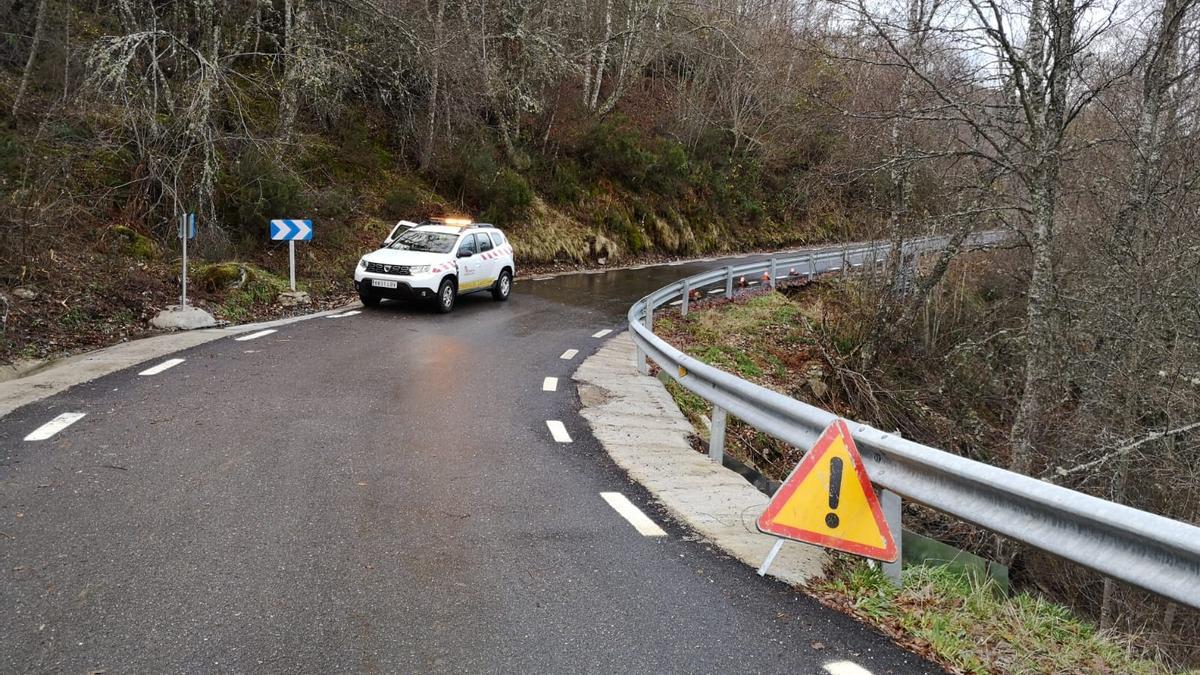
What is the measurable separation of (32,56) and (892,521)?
1915 cm

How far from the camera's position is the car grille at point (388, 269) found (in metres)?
15.4

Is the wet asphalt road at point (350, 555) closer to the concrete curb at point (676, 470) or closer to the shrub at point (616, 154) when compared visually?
the concrete curb at point (676, 470)

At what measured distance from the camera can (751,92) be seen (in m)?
39.7

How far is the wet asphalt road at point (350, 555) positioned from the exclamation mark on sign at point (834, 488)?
424 mm

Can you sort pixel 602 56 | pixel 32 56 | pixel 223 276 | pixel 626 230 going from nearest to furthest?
pixel 223 276
pixel 32 56
pixel 602 56
pixel 626 230

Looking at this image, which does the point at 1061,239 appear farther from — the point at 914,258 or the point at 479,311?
the point at 479,311

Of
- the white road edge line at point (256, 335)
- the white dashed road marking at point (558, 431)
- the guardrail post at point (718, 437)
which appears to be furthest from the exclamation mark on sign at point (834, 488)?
the white road edge line at point (256, 335)

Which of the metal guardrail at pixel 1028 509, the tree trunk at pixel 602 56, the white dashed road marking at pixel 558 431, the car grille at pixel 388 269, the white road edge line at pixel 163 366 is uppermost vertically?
the tree trunk at pixel 602 56

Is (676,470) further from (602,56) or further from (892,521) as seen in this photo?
(602,56)

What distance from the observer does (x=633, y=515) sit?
527 cm

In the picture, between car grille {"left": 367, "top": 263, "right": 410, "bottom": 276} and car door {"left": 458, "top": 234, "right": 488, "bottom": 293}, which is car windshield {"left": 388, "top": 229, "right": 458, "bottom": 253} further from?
car grille {"left": 367, "top": 263, "right": 410, "bottom": 276}

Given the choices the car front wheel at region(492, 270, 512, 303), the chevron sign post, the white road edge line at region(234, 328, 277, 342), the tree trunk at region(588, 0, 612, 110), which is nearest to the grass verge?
the white road edge line at region(234, 328, 277, 342)

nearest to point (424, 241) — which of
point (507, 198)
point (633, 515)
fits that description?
point (507, 198)

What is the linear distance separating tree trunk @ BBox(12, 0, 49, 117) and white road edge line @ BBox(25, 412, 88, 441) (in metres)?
12.1
